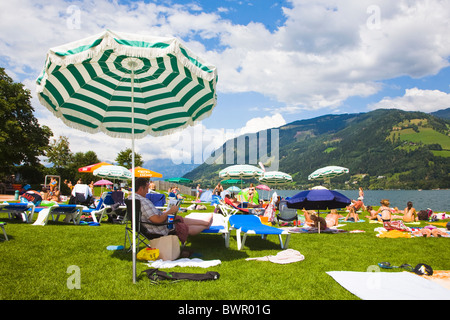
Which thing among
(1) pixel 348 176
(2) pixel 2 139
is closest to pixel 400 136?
(1) pixel 348 176

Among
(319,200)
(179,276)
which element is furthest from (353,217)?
(179,276)

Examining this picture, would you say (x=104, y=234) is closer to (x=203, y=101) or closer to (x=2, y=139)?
(x=203, y=101)

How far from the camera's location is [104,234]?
7.76m

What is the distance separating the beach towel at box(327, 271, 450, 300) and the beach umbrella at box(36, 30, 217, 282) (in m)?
3.03

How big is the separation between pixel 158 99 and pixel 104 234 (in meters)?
4.43

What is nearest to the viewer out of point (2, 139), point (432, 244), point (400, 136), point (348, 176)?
point (432, 244)

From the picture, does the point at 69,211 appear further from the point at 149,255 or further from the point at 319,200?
the point at 319,200

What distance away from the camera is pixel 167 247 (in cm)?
536

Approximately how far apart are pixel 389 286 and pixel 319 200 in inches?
206

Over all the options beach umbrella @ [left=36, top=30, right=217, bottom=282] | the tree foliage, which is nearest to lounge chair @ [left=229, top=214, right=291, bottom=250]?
beach umbrella @ [left=36, top=30, right=217, bottom=282]

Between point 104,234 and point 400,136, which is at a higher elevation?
point 400,136

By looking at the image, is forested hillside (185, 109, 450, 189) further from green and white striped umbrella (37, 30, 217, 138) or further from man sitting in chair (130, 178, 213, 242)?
green and white striped umbrella (37, 30, 217, 138)

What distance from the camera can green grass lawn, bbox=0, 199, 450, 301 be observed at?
356 centimetres
